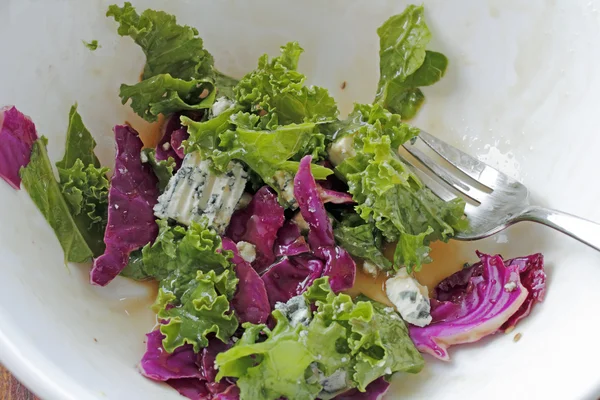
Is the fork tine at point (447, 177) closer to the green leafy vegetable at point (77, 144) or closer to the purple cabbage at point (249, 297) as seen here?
the purple cabbage at point (249, 297)

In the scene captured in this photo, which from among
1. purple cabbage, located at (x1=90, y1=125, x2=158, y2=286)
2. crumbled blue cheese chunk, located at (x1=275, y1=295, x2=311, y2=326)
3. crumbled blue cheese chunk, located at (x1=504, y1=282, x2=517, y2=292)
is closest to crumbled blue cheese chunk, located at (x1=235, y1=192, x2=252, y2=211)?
purple cabbage, located at (x1=90, y1=125, x2=158, y2=286)

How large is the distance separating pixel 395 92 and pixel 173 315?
0.98 meters

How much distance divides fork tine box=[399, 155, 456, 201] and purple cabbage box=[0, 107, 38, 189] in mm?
998

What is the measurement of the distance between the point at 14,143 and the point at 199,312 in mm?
591

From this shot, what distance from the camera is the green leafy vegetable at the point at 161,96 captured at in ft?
5.40

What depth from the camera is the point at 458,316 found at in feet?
4.88

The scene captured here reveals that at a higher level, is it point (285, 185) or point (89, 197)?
point (285, 185)

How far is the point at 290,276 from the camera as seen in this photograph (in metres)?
1.57

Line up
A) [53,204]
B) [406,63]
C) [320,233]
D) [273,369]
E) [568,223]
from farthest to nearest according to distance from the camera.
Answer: [406,63]
[320,233]
[53,204]
[568,223]
[273,369]

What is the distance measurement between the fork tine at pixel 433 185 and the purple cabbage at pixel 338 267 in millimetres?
327

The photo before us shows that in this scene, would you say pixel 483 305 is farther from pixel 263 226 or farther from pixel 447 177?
pixel 263 226

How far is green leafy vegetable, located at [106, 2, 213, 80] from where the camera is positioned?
1595 millimetres

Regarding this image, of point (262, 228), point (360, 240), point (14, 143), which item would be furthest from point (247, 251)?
point (14, 143)

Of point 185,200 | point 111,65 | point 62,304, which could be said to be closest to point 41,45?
point 111,65
